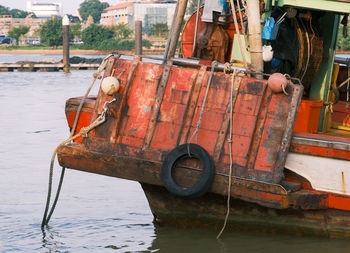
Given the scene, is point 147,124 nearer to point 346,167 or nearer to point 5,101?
point 346,167

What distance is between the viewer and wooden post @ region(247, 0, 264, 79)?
6.43m

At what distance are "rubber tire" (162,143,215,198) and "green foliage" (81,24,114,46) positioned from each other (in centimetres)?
9600

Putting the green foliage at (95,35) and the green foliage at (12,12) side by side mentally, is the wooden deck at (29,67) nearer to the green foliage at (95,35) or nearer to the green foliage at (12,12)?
the green foliage at (95,35)

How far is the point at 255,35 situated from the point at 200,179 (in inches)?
63.6

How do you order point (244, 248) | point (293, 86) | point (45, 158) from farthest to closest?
1. point (45, 158)
2. point (244, 248)
3. point (293, 86)

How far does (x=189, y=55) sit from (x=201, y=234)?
2.42 metres

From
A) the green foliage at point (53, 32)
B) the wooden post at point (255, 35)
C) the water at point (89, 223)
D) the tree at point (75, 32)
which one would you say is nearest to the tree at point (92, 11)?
the tree at point (75, 32)

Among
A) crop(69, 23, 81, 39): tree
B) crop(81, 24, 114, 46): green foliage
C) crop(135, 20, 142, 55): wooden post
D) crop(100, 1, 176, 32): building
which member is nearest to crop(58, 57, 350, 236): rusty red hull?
crop(135, 20, 142, 55): wooden post

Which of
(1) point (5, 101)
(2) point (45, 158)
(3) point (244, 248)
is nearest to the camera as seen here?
(3) point (244, 248)

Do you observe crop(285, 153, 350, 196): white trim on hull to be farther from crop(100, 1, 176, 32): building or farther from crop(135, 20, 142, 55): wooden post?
crop(100, 1, 176, 32): building

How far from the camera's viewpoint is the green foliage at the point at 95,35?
330 feet

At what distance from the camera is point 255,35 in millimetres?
6508

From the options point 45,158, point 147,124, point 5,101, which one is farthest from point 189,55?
point 5,101

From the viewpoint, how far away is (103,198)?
9.09 metres
